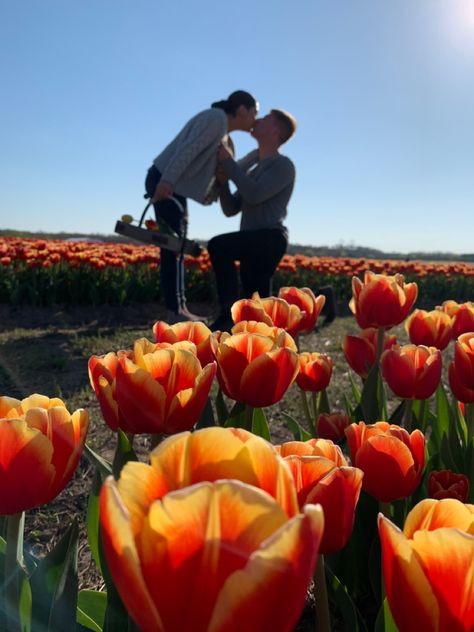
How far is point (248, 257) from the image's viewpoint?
179 inches

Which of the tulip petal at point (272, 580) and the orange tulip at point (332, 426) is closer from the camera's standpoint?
the tulip petal at point (272, 580)

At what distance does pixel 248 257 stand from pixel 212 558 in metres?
4.22

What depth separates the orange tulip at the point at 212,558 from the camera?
0.35 metres

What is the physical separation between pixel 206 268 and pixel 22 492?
301 inches

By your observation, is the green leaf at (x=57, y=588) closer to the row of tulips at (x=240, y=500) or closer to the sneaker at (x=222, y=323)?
the row of tulips at (x=240, y=500)

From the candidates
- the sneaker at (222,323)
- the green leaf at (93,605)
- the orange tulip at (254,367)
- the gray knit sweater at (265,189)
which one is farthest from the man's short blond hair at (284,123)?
the green leaf at (93,605)

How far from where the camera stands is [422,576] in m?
0.43

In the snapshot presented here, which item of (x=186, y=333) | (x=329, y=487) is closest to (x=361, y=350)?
(x=186, y=333)

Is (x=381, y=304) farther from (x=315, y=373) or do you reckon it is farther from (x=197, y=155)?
(x=197, y=155)

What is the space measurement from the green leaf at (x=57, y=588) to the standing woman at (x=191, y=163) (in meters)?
3.93

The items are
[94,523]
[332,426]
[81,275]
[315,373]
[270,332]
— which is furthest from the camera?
[81,275]

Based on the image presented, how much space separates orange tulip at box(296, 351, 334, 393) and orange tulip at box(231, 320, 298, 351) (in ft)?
1.26

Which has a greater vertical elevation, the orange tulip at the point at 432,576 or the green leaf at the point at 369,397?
the orange tulip at the point at 432,576

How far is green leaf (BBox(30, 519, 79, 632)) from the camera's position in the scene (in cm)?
69
